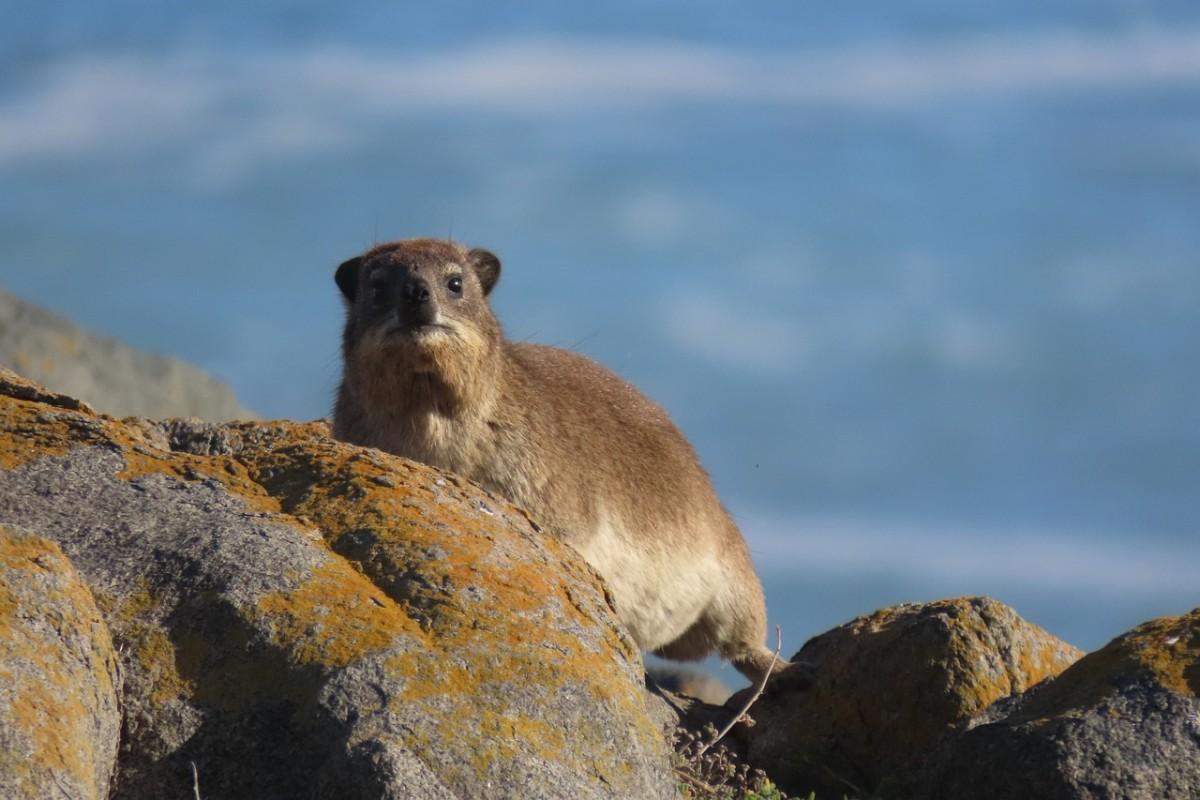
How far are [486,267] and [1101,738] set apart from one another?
520 centimetres

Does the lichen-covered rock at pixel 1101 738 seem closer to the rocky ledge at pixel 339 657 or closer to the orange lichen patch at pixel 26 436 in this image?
the rocky ledge at pixel 339 657

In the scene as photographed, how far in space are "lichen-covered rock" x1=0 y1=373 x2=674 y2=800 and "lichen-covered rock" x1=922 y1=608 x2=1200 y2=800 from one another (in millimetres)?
1402

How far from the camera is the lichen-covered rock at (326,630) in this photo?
4.84 metres

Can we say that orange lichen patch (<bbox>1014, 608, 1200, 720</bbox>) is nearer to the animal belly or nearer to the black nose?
the animal belly

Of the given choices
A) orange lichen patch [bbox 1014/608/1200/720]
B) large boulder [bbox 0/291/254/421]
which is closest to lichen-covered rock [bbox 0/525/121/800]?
orange lichen patch [bbox 1014/608/1200/720]

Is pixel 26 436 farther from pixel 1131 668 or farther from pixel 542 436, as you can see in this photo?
pixel 1131 668

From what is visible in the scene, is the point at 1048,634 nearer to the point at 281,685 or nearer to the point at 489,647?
the point at 489,647

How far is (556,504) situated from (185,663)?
162 inches

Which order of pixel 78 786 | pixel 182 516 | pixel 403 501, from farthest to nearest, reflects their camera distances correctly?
pixel 403 501
pixel 182 516
pixel 78 786

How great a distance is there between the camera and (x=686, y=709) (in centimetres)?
873

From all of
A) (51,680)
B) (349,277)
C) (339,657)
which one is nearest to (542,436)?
(349,277)

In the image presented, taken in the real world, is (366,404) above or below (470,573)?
above

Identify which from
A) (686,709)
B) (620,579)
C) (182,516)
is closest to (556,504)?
(620,579)

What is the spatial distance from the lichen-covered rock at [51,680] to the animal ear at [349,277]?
194 inches
